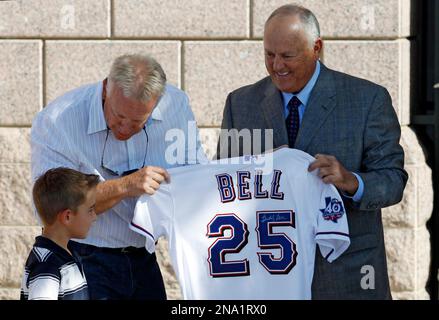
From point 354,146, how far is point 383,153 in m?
0.14

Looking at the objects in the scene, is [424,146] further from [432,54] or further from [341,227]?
[341,227]

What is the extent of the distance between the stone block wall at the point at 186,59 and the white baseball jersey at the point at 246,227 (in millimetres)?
2259

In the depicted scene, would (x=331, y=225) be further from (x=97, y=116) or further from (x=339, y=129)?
(x=97, y=116)

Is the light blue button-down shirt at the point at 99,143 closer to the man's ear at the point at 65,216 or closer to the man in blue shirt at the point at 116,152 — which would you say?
the man in blue shirt at the point at 116,152

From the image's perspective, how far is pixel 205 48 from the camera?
23.3 ft

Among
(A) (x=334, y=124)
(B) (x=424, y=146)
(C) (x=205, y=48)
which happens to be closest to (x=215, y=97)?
(C) (x=205, y=48)

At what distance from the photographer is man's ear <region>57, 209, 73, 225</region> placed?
4406 millimetres

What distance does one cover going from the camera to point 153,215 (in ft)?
15.5

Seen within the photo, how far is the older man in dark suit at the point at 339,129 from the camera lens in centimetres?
473

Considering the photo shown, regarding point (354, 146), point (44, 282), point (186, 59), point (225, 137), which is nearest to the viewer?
point (44, 282)

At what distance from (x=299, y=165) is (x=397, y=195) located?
0.47 meters

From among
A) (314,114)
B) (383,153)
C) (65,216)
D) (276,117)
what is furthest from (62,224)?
(383,153)

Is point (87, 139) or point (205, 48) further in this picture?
point (205, 48)
